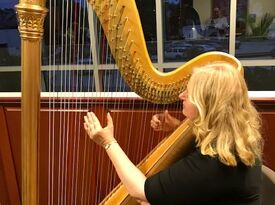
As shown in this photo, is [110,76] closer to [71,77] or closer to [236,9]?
[71,77]

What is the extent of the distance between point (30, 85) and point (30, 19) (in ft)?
0.54

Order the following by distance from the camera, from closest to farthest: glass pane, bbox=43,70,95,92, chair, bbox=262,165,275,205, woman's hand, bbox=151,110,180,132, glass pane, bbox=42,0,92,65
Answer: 1. glass pane, bbox=42,0,92,65
2. chair, bbox=262,165,275,205
3. glass pane, bbox=43,70,95,92
4. woman's hand, bbox=151,110,180,132

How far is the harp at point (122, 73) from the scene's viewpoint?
1.05 m

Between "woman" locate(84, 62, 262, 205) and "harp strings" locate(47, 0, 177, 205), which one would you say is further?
"harp strings" locate(47, 0, 177, 205)

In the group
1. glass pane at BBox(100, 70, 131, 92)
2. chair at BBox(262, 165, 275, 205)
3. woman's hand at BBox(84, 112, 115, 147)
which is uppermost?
glass pane at BBox(100, 70, 131, 92)

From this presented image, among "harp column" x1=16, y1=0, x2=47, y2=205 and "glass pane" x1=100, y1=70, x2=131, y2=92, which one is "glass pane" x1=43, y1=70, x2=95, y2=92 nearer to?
"glass pane" x1=100, y1=70, x2=131, y2=92

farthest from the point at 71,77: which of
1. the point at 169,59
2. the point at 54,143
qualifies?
the point at 169,59

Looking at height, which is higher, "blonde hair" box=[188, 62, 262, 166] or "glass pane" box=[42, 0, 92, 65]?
"glass pane" box=[42, 0, 92, 65]

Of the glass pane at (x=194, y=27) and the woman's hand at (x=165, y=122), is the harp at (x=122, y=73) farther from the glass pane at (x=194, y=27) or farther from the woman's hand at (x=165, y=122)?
the glass pane at (x=194, y=27)

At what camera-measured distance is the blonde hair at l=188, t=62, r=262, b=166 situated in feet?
3.79

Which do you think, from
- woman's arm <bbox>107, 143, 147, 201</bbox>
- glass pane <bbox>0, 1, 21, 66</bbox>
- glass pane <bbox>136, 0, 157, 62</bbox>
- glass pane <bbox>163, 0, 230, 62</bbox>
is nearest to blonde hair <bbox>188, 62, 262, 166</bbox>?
woman's arm <bbox>107, 143, 147, 201</bbox>

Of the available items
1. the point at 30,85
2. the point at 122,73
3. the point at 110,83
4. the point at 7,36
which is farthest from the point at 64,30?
the point at 7,36

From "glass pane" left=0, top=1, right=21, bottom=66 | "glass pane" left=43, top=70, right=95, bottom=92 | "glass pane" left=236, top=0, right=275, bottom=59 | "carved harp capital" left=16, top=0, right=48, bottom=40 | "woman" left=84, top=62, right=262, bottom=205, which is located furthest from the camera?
"glass pane" left=0, top=1, right=21, bottom=66

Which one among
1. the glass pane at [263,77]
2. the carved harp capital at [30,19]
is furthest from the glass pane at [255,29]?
the carved harp capital at [30,19]
